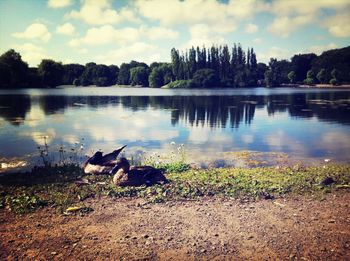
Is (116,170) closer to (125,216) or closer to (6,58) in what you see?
(125,216)

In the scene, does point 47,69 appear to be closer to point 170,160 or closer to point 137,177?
point 170,160

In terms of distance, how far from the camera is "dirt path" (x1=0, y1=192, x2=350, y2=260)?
30.6 feet

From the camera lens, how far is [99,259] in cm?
904

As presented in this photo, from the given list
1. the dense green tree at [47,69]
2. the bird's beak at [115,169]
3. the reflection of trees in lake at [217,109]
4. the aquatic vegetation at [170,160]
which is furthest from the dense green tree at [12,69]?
the bird's beak at [115,169]

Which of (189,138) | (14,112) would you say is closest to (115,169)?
(189,138)

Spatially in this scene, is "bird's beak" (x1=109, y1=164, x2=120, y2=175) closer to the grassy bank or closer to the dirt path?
the grassy bank

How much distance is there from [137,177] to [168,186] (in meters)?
Answer: 1.67

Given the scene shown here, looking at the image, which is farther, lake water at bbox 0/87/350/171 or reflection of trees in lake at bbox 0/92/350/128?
reflection of trees in lake at bbox 0/92/350/128

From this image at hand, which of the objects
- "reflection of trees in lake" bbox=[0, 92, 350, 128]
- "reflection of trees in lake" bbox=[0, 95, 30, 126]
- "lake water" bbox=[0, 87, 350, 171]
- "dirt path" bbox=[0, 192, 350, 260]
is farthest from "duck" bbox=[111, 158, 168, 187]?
"reflection of trees in lake" bbox=[0, 95, 30, 126]

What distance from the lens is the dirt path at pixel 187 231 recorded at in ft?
30.6

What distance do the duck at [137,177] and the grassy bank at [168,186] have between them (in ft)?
1.42

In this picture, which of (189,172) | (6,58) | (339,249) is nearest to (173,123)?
(189,172)

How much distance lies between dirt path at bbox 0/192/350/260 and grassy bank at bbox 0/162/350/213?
2.31 feet

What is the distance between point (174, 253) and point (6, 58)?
18959 cm
